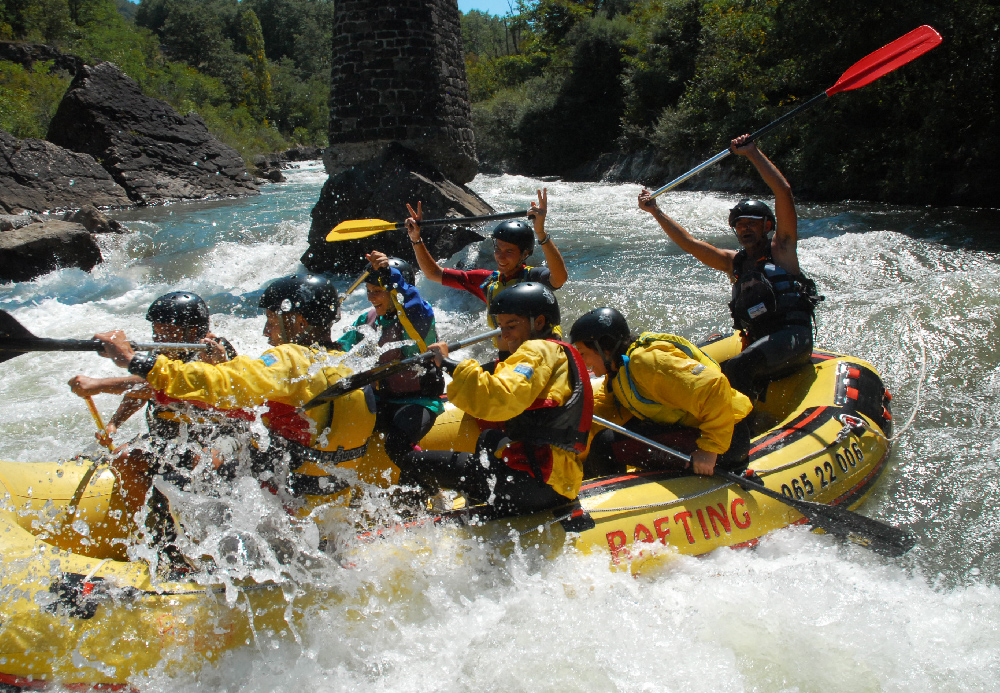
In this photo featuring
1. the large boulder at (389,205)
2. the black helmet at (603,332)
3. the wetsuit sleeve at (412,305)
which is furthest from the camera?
the large boulder at (389,205)

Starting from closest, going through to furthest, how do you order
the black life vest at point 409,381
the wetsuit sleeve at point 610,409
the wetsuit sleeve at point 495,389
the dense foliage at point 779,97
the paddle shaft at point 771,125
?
the wetsuit sleeve at point 495,389 < the black life vest at point 409,381 < the wetsuit sleeve at point 610,409 < the paddle shaft at point 771,125 < the dense foliage at point 779,97

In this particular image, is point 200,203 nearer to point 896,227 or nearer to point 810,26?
point 810,26

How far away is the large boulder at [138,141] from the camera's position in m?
19.8

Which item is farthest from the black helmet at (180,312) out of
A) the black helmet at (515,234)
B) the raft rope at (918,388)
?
the raft rope at (918,388)

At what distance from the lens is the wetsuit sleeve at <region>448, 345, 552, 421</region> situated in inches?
97.5

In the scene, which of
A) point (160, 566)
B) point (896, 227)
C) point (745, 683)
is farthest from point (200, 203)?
point (745, 683)

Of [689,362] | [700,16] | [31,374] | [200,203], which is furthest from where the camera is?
[700,16]

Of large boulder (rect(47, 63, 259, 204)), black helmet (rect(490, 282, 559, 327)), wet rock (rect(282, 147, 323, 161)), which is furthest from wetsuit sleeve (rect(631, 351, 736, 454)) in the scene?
wet rock (rect(282, 147, 323, 161))

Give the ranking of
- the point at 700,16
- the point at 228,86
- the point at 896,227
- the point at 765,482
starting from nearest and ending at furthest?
the point at 765,482 → the point at 896,227 → the point at 700,16 → the point at 228,86

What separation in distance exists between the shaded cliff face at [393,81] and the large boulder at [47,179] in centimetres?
936

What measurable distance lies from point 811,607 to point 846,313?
5.05 metres

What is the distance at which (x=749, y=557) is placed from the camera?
3.32 metres

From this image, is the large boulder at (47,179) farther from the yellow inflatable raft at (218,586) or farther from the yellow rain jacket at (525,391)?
Answer: the yellow rain jacket at (525,391)

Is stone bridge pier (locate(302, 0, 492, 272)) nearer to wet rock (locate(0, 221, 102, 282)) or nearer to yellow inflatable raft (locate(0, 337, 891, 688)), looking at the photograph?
wet rock (locate(0, 221, 102, 282))
